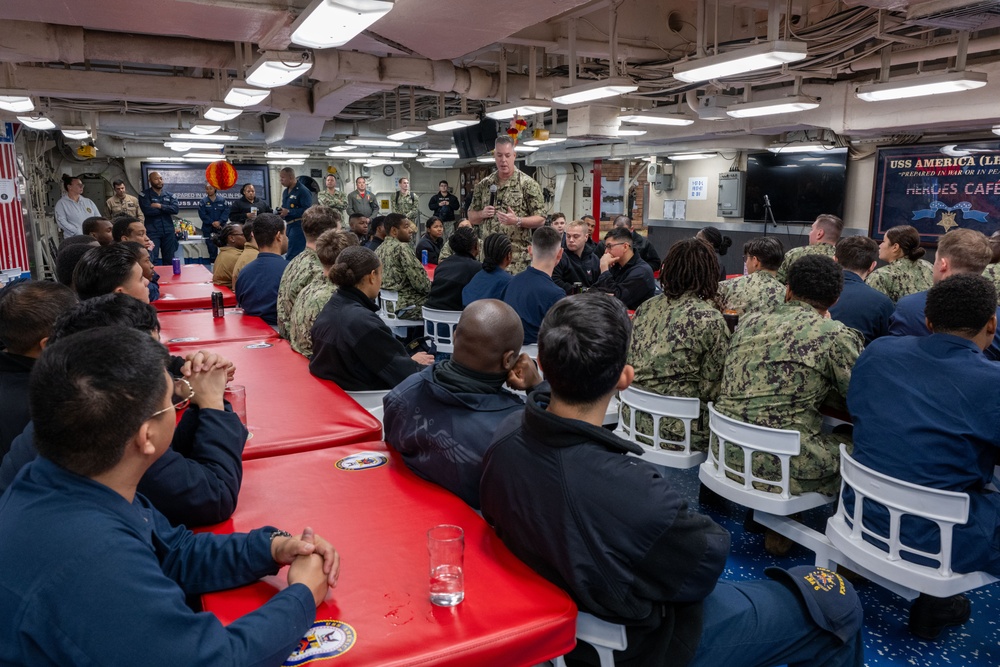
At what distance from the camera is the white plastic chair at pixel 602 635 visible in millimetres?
1387

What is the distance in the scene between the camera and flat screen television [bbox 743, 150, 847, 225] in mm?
9969

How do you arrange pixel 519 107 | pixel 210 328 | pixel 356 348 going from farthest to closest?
pixel 519 107 < pixel 210 328 < pixel 356 348

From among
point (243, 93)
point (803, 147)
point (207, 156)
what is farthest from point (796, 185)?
point (207, 156)

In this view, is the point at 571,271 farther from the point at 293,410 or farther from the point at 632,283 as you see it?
the point at 293,410

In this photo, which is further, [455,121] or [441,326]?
[455,121]

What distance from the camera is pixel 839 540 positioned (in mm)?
2383

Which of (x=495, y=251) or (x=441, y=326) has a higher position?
(x=495, y=251)

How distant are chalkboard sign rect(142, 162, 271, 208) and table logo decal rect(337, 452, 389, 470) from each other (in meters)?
16.7

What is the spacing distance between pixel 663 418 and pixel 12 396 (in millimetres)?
2575

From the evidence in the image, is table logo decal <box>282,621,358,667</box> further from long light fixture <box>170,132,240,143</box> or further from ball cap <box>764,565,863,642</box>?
long light fixture <box>170,132,240,143</box>

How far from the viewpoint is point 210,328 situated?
4.37 m

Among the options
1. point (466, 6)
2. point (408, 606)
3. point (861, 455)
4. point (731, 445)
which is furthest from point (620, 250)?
point (408, 606)

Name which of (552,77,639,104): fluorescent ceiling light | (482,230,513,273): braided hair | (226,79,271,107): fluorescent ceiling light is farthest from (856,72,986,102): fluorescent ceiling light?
(226,79,271,107): fluorescent ceiling light

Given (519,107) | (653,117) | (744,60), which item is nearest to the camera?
(744,60)
